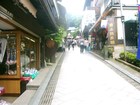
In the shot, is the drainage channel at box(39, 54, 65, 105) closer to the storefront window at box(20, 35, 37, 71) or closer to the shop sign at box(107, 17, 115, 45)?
the storefront window at box(20, 35, 37, 71)

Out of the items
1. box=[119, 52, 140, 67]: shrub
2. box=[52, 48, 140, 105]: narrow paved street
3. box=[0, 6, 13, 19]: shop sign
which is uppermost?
box=[0, 6, 13, 19]: shop sign

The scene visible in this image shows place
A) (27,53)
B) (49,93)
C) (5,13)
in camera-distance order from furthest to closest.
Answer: (27,53), (49,93), (5,13)

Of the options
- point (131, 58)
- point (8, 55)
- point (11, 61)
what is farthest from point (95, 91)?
point (131, 58)

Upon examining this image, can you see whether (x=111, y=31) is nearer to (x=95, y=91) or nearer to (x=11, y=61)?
(x=11, y=61)

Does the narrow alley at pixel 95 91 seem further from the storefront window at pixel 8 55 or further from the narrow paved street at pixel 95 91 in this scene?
the storefront window at pixel 8 55

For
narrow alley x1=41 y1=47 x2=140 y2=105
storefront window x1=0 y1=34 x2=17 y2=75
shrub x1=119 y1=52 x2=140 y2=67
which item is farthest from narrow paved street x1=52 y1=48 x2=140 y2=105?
shrub x1=119 y1=52 x2=140 y2=67

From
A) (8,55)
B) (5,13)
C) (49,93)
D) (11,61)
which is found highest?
(5,13)

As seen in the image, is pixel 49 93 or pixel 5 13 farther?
pixel 49 93

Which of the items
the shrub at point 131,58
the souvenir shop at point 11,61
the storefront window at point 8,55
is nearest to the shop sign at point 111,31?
the shrub at point 131,58

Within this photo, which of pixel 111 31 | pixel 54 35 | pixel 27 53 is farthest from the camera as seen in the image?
pixel 111 31

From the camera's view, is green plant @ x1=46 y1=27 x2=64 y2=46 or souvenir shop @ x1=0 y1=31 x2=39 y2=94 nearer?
souvenir shop @ x1=0 y1=31 x2=39 y2=94

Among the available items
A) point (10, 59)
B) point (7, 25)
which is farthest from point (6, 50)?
point (7, 25)

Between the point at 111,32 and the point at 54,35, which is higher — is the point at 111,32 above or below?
above

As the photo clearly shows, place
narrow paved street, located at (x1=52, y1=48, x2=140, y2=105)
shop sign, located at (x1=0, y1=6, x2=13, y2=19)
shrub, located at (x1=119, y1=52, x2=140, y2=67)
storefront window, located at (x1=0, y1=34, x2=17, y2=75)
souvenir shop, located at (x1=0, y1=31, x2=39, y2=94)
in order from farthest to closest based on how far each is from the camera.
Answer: shrub, located at (x1=119, y1=52, x2=140, y2=67) < storefront window, located at (x1=0, y1=34, x2=17, y2=75) < souvenir shop, located at (x1=0, y1=31, x2=39, y2=94) < narrow paved street, located at (x1=52, y1=48, x2=140, y2=105) < shop sign, located at (x1=0, y1=6, x2=13, y2=19)
